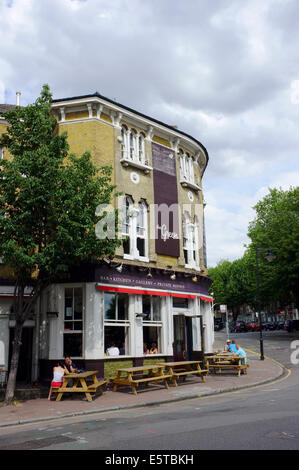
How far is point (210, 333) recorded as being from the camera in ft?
74.4

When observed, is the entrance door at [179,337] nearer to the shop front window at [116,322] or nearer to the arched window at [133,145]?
the shop front window at [116,322]

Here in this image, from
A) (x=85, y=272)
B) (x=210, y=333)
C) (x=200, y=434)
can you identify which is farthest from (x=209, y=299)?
(x=200, y=434)

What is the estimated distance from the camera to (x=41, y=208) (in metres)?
13.4

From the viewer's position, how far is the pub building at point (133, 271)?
52.6ft

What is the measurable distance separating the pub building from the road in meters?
5.41

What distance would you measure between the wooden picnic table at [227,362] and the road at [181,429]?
5.90 meters

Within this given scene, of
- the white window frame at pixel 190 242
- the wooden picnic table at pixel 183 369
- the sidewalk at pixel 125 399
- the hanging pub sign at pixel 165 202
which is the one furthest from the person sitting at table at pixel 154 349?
the white window frame at pixel 190 242

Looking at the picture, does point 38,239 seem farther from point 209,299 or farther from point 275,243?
point 275,243

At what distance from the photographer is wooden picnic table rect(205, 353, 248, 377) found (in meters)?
17.9

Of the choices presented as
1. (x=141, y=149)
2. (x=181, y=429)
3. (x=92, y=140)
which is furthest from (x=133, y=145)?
(x=181, y=429)

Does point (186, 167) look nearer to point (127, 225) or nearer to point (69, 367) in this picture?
point (127, 225)

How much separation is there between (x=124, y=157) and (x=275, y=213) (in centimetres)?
2920

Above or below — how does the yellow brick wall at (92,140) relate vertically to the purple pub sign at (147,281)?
above

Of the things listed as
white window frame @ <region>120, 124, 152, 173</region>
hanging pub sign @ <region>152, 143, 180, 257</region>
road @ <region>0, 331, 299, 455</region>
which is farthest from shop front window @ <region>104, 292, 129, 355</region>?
white window frame @ <region>120, 124, 152, 173</region>
